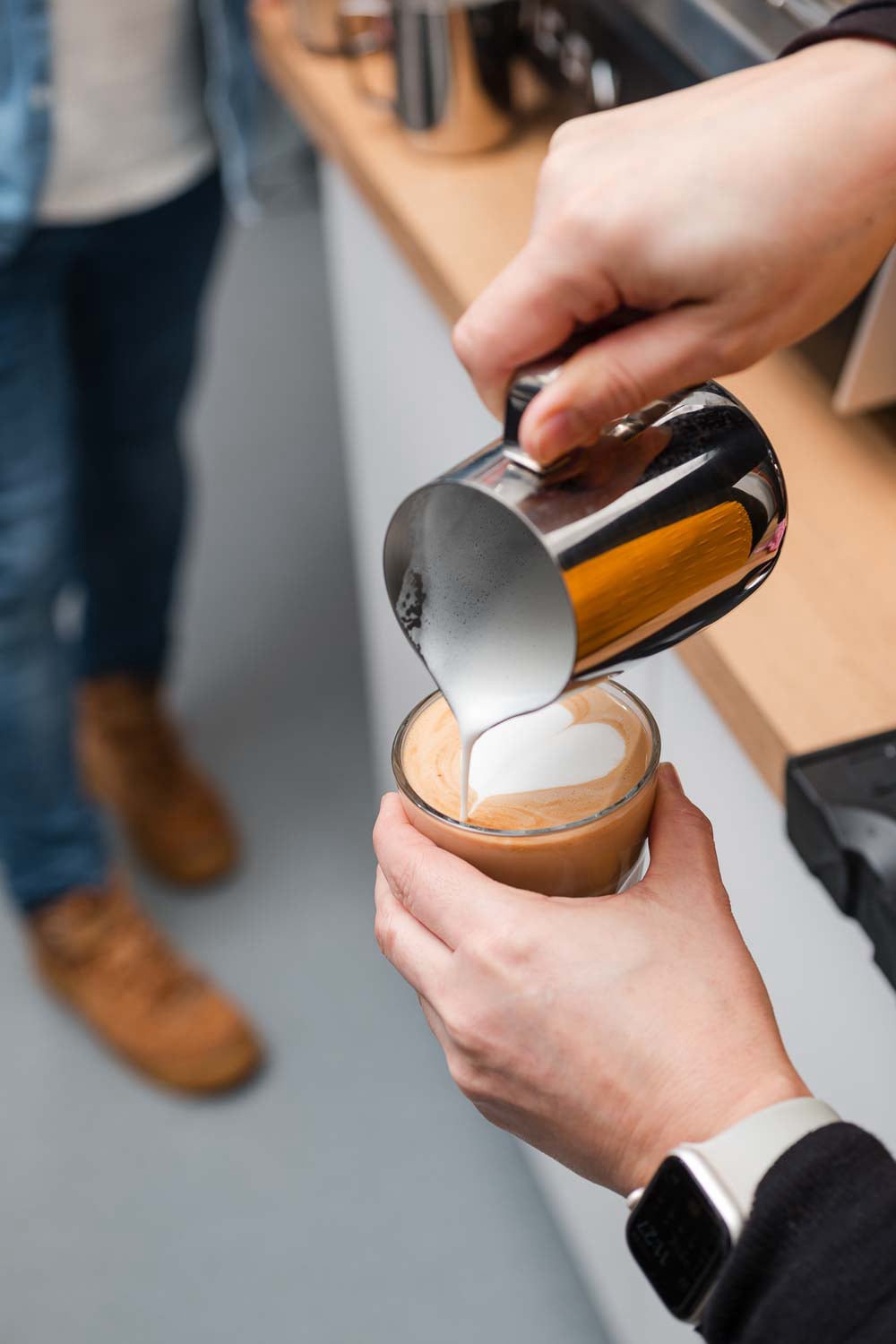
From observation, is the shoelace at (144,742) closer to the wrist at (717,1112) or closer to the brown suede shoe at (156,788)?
the brown suede shoe at (156,788)

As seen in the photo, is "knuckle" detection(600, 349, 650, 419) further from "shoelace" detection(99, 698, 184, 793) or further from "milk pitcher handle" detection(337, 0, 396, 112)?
"shoelace" detection(99, 698, 184, 793)

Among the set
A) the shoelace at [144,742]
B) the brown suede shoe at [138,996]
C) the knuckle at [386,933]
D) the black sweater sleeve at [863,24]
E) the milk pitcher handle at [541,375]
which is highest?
the black sweater sleeve at [863,24]

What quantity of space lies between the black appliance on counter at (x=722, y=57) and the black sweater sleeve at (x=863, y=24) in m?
0.15

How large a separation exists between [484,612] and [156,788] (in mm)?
1203

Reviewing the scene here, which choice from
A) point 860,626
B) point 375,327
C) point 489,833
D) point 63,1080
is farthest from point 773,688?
point 63,1080

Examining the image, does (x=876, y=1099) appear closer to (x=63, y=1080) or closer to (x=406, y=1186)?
(x=406, y=1186)

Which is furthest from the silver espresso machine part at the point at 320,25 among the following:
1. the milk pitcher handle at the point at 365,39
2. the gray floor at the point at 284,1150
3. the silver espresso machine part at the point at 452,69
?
the gray floor at the point at 284,1150

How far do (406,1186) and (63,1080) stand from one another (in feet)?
1.25

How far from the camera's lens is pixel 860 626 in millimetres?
708

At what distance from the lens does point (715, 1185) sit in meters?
0.49

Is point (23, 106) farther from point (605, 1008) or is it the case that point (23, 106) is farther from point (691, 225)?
point (605, 1008)

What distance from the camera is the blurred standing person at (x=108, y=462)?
119 cm

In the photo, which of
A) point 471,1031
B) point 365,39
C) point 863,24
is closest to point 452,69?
point 365,39

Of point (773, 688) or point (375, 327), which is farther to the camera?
point (375, 327)
